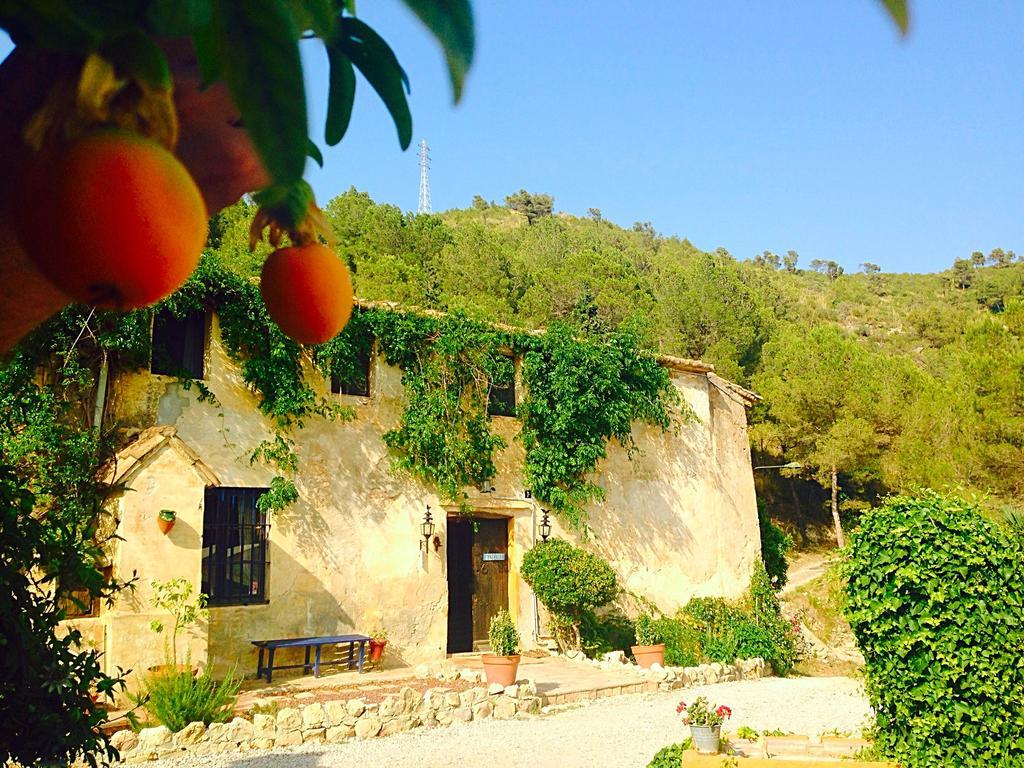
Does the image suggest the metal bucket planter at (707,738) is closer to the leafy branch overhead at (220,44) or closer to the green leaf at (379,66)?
the green leaf at (379,66)

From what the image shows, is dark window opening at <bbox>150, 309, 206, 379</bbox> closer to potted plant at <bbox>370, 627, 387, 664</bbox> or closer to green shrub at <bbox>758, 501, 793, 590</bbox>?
potted plant at <bbox>370, 627, 387, 664</bbox>

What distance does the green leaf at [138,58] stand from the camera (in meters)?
0.57

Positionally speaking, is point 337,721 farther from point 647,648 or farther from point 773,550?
point 773,550

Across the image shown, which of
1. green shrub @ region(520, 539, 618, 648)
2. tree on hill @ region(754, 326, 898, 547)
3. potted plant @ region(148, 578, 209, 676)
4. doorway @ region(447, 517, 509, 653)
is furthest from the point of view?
tree on hill @ region(754, 326, 898, 547)

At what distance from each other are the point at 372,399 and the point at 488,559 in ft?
10.3

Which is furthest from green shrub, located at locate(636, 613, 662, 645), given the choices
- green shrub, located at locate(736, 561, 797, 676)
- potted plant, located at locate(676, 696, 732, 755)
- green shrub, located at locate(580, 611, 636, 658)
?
potted plant, located at locate(676, 696, 732, 755)

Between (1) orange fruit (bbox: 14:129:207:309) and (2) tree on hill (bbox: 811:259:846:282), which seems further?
(2) tree on hill (bbox: 811:259:846:282)

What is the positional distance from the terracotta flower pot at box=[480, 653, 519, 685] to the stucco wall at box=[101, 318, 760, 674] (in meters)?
2.53

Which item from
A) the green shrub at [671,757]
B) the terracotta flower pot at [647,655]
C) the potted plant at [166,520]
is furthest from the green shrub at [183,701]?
the terracotta flower pot at [647,655]

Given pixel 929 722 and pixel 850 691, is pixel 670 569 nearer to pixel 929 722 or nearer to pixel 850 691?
pixel 850 691

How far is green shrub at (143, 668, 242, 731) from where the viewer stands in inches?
285

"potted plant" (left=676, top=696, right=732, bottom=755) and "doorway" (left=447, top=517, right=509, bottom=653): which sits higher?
"doorway" (left=447, top=517, right=509, bottom=653)

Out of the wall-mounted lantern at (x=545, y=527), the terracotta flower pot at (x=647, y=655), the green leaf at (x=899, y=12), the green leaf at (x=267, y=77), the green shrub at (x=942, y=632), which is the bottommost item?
the terracotta flower pot at (x=647, y=655)

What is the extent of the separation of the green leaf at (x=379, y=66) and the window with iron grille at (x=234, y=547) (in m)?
9.90
